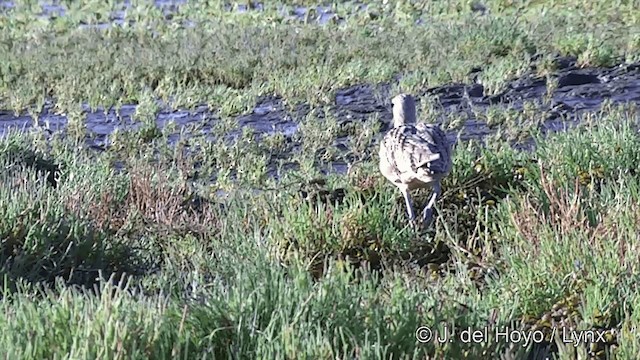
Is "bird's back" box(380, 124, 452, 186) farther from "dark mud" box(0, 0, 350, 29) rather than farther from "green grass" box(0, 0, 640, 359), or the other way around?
"dark mud" box(0, 0, 350, 29)

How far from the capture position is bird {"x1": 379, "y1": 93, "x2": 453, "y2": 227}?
657cm

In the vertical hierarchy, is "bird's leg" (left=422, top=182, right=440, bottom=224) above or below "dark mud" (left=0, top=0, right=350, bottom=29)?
below

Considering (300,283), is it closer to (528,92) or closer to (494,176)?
(494,176)

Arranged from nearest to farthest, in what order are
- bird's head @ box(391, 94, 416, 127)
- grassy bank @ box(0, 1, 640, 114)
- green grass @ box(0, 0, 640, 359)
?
green grass @ box(0, 0, 640, 359) → bird's head @ box(391, 94, 416, 127) → grassy bank @ box(0, 1, 640, 114)

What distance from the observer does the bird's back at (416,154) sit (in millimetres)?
6559

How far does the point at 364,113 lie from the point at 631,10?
11.4 m

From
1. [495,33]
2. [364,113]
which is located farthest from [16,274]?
[495,33]

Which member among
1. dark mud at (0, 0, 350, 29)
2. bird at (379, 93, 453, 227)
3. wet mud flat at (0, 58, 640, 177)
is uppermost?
dark mud at (0, 0, 350, 29)

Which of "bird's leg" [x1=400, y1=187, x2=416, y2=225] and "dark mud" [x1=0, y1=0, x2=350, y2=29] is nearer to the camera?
"bird's leg" [x1=400, y1=187, x2=416, y2=225]

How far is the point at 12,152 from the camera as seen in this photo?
375 inches

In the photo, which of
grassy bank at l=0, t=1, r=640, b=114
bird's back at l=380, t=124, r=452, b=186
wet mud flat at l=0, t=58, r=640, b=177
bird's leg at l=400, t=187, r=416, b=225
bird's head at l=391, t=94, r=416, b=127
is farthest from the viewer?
grassy bank at l=0, t=1, r=640, b=114

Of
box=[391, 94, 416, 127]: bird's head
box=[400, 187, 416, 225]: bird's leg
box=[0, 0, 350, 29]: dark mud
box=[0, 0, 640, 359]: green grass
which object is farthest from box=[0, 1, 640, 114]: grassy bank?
box=[400, 187, 416, 225]: bird's leg

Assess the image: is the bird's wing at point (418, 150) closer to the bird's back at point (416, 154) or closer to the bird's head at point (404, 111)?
the bird's back at point (416, 154)

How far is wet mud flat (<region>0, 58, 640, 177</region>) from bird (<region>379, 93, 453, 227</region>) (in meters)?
4.61
